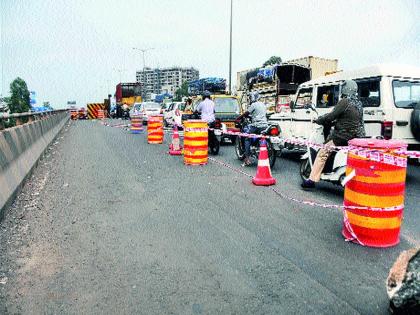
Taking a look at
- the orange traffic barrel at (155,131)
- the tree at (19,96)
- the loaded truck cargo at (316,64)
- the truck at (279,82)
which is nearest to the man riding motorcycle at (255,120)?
the orange traffic barrel at (155,131)

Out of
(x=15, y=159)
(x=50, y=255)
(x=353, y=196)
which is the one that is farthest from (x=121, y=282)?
(x=15, y=159)

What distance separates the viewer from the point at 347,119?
21.2 ft

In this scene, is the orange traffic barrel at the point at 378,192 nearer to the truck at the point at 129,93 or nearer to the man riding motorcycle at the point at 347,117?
the man riding motorcycle at the point at 347,117

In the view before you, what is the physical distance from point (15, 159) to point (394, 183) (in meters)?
6.21

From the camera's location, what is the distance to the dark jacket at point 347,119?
6410 millimetres

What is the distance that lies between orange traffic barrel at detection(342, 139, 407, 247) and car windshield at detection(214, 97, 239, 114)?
11.2 metres

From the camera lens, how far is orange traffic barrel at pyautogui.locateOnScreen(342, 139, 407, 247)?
171 inches

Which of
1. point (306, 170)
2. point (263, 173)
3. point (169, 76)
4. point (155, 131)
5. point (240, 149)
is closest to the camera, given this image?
point (306, 170)

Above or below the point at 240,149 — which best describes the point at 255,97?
above

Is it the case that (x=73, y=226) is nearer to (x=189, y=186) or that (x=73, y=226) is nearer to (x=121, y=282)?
(x=121, y=282)

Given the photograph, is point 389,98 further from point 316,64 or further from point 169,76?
point 169,76

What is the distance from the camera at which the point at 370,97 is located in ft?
29.1

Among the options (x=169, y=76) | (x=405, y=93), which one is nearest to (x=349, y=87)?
(x=405, y=93)

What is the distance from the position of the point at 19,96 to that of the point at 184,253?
498ft
